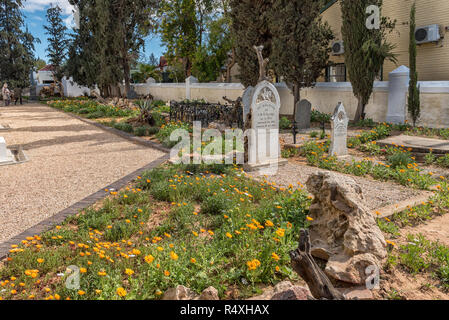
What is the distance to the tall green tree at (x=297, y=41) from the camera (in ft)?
47.7

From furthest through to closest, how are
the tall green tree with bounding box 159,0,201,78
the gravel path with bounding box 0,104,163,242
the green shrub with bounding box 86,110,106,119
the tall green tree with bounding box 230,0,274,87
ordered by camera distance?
the tall green tree with bounding box 159,0,201,78
the green shrub with bounding box 86,110,106,119
the tall green tree with bounding box 230,0,274,87
the gravel path with bounding box 0,104,163,242

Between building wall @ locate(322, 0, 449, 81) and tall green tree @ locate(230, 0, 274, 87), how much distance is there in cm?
597

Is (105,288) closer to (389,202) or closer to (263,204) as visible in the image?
(263,204)

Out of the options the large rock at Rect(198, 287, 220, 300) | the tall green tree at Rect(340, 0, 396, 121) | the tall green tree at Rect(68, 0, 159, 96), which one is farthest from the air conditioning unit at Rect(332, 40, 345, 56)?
the large rock at Rect(198, 287, 220, 300)

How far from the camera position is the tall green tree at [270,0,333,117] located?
14.5 meters

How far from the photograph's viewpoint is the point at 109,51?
26.9 metres

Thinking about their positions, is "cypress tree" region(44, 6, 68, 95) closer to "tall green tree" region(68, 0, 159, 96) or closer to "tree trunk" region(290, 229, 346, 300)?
"tall green tree" region(68, 0, 159, 96)

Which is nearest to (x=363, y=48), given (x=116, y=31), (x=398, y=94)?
(x=398, y=94)

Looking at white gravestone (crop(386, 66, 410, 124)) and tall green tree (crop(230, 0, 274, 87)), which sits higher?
tall green tree (crop(230, 0, 274, 87))

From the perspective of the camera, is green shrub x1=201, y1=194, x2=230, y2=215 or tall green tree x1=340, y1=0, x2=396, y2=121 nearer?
green shrub x1=201, y1=194, x2=230, y2=215

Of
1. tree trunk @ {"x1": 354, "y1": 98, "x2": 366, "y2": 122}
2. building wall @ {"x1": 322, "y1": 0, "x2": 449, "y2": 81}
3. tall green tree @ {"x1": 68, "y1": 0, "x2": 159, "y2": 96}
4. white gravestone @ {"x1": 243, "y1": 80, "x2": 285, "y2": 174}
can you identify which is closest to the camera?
white gravestone @ {"x1": 243, "y1": 80, "x2": 285, "y2": 174}

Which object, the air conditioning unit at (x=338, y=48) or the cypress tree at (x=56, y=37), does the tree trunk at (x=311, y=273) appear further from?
the cypress tree at (x=56, y=37)

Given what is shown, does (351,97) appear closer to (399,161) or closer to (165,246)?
(399,161)
